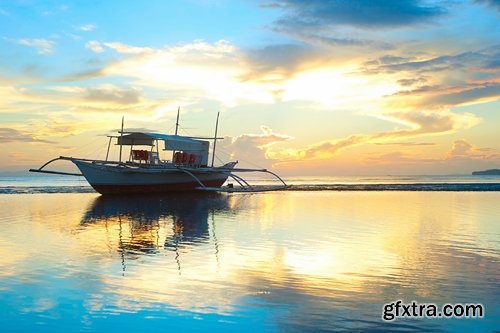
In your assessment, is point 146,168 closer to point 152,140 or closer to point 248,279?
point 152,140

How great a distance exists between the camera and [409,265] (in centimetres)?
1152

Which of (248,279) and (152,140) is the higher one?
(152,140)

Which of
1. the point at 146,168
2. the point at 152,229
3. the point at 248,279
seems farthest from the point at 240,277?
the point at 146,168

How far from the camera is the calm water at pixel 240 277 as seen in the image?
7359mm

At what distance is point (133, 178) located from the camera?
1731 inches

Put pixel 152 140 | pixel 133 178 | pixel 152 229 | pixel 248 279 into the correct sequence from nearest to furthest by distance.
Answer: pixel 248 279, pixel 152 229, pixel 133 178, pixel 152 140

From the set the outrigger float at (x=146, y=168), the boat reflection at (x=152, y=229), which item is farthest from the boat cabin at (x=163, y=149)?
the boat reflection at (x=152, y=229)

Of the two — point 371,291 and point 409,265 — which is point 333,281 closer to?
point 371,291

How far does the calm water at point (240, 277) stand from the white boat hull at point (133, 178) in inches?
941

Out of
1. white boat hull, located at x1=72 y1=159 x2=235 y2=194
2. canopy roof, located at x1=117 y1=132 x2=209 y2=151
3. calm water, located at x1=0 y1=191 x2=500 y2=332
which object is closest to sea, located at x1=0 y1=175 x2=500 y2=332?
calm water, located at x1=0 y1=191 x2=500 y2=332

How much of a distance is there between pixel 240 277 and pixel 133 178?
35427mm

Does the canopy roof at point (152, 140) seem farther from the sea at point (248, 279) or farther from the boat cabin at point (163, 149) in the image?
the sea at point (248, 279)

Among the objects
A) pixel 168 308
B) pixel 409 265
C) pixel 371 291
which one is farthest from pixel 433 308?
pixel 168 308

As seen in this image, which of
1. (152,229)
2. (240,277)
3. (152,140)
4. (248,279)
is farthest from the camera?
(152,140)
